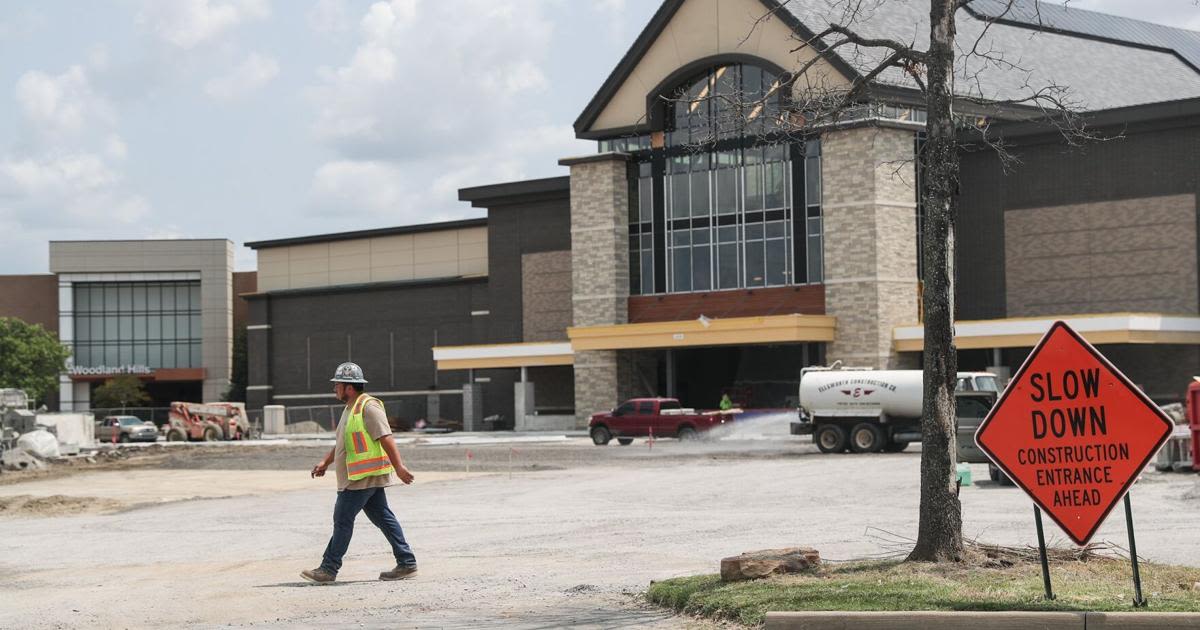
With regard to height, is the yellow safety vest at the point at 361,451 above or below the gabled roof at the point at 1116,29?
below

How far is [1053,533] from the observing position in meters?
17.8

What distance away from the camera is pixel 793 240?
65.5 m

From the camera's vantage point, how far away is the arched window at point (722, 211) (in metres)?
65.1

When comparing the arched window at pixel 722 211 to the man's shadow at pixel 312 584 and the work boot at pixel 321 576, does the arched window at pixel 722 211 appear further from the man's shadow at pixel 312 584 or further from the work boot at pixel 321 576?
the work boot at pixel 321 576

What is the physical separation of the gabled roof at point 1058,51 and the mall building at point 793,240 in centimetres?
18

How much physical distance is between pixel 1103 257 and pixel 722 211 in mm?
16329

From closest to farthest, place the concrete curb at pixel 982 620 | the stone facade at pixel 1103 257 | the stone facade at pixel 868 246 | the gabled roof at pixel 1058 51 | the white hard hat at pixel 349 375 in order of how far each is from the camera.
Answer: the concrete curb at pixel 982 620 → the white hard hat at pixel 349 375 → the stone facade at pixel 1103 257 → the stone facade at pixel 868 246 → the gabled roof at pixel 1058 51

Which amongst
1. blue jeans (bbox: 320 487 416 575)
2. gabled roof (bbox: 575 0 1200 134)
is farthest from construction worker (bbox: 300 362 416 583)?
gabled roof (bbox: 575 0 1200 134)

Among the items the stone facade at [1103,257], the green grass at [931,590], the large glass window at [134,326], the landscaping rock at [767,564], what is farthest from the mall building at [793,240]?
the green grass at [931,590]

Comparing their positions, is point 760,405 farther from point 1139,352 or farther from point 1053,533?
point 1053,533

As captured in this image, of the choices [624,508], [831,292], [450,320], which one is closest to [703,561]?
[624,508]

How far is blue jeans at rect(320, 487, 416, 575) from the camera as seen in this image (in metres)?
13.9

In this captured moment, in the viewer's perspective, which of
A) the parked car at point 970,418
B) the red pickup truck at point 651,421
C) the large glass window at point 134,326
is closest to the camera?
the parked car at point 970,418

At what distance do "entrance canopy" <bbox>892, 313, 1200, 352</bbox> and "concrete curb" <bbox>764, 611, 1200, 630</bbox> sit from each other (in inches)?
1809
